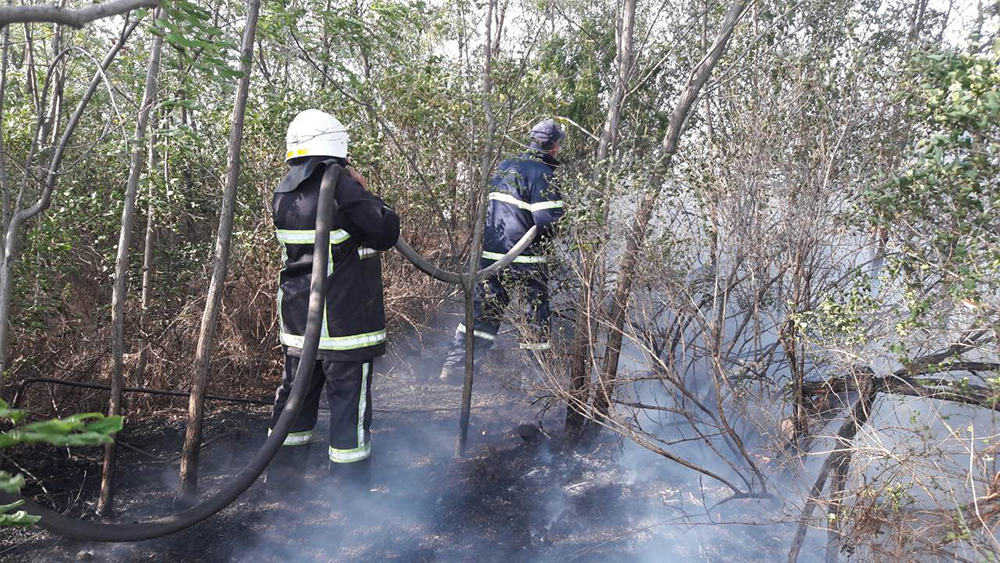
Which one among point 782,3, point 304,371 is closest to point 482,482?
point 304,371

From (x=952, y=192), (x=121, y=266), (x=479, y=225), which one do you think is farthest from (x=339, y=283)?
(x=952, y=192)

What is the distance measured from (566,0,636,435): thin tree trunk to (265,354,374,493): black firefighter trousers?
1.17 meters

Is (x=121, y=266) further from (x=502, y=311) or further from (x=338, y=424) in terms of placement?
(x=502, y=311)

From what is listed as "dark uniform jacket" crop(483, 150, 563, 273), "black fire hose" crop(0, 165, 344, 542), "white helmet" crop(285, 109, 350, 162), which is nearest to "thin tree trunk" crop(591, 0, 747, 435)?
"dark uniform jacket" crop(483, 150, 563, 273)

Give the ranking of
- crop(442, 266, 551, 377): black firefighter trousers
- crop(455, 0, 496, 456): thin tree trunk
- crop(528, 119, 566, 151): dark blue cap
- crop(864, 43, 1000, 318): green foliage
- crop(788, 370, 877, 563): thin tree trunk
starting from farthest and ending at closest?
crop(528, 119, 566, 151): dark blue cap → crop(442, 266, 551, 377): black firefighter trousers → crop(455, 0, 496, 456): thin tree trunk → crop(788, 370, 877, 563): thin tree trunk → crop(864, 43, 1000, 318): green foliage

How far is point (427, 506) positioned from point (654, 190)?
7.00 feet

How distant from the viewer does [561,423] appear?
15.3ft

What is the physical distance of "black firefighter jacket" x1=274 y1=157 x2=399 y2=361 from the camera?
338 cm

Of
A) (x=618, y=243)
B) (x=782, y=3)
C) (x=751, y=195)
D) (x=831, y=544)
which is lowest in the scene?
(x=831, y=544)

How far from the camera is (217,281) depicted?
338 cm

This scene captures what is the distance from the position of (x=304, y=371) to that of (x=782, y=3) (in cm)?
424

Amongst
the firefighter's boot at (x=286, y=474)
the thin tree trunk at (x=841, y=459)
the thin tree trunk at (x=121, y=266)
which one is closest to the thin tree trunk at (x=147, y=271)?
the thin tree trunk at (x=121, y=266)

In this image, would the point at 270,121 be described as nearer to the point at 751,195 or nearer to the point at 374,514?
the point at 374,514

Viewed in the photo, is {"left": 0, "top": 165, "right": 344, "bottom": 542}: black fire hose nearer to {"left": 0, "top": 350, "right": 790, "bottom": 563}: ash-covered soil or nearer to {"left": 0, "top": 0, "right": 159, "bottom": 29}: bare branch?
{"left": 0, "top": 350, "right": 790, "bottom": 563}: ash-covered soil
